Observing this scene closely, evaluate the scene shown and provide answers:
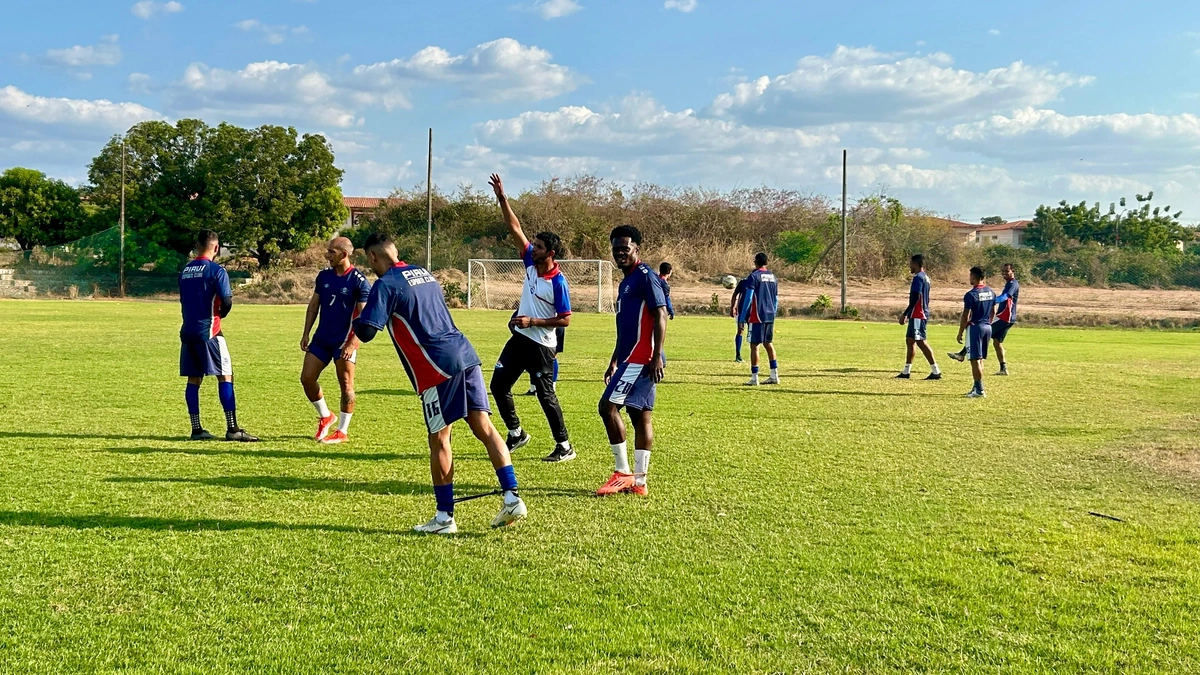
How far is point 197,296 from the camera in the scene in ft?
28.1

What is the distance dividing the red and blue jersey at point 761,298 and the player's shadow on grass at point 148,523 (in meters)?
8.99

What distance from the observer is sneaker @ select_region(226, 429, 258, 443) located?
334 inches

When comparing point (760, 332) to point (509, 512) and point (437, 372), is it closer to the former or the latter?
point (509, 512)

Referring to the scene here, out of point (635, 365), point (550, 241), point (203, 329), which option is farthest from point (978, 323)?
point (203, 329)

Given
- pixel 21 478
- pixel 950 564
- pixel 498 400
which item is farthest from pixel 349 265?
pixel 950 564

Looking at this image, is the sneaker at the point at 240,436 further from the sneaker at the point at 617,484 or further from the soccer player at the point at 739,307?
the soccer player at the point at 739,307

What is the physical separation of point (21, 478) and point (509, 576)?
13.8 feet

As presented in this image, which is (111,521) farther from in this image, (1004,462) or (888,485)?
(1004,462)

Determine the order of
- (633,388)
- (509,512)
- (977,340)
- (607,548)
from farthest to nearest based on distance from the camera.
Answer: (977,340) < (633,388) < (509,512) < (607,548)

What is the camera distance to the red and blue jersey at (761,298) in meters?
13.7

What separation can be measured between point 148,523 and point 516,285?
115ft

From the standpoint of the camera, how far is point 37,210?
51.4m

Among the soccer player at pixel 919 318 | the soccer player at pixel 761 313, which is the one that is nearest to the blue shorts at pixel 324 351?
the soccer player at pixel 761 313

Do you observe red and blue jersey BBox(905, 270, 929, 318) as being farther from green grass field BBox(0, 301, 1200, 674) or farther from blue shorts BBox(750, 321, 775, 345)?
green grass field BBox(0, 301, 1200, 674)
